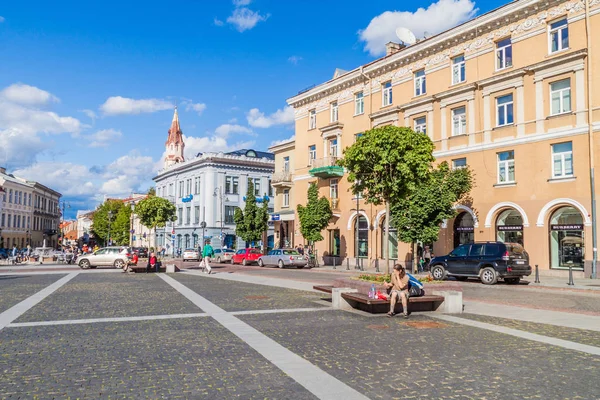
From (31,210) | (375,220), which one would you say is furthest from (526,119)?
(31,210)

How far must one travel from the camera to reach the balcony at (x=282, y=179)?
4612 cm

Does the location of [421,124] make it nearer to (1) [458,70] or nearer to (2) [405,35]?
(1) [458,70]

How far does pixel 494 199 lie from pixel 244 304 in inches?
763

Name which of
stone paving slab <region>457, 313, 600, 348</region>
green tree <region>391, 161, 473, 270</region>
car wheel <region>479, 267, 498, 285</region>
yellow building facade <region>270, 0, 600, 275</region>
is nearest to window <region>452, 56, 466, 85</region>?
yellow building facade <region>270, 0, 600, 275</region>

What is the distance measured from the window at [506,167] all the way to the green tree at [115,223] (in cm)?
8113

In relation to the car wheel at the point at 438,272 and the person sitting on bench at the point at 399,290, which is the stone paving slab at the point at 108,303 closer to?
the person sitting on bench at the point at 399,290

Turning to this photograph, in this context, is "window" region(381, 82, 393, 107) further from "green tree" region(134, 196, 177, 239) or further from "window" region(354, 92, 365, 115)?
"green tree" region(134, 196, 177, 239)

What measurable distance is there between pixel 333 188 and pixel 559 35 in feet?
64.9

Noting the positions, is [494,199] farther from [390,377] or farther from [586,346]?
[390,377]

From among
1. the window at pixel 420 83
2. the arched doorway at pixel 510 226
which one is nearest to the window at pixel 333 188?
the window at pixel 420 83

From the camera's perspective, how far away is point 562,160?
2519cm

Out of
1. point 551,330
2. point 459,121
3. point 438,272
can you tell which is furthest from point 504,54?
point 551,330

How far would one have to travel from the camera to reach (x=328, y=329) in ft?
31.8

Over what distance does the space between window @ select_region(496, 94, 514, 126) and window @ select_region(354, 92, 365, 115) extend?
11625 millimetres
